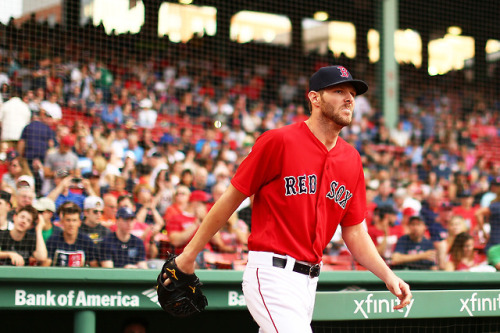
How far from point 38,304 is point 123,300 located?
49cm

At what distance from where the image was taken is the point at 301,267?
292cm

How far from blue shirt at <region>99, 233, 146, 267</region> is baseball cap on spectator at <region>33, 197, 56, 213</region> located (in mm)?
799

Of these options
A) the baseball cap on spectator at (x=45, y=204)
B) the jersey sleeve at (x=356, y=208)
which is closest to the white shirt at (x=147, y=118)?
the baseball cap on spectator at (x=45, y=204)

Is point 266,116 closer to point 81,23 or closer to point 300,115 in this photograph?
point 300,115

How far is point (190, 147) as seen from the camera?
981 centimetres

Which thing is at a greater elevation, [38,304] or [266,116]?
[266,116]

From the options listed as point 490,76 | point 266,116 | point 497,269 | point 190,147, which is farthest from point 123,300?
point 490,76

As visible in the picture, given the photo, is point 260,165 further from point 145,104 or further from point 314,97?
point 145,104

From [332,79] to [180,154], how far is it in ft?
20.7

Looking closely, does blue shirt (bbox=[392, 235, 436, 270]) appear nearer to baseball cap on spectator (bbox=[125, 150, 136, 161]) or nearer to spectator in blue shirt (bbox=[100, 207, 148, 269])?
spectator in blue shirt (bbox=[100, 207, 148, 269])

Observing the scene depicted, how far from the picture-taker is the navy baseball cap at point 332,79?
295cm

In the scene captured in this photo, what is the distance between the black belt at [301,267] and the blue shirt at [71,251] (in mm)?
2514

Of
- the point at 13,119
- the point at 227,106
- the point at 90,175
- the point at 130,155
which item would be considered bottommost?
the point at 90,175

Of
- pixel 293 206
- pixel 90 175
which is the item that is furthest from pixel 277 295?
pixel 90 175
